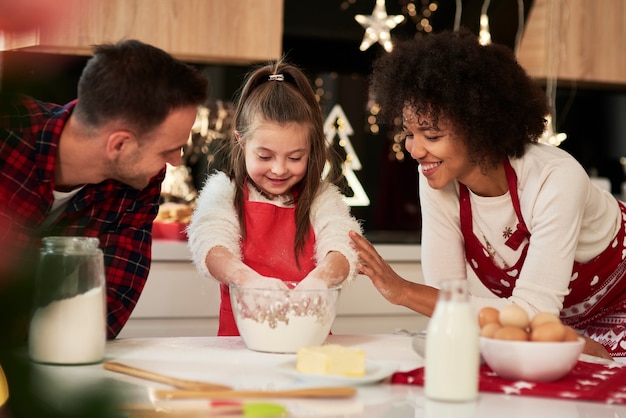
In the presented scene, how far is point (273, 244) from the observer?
1881 millimetres

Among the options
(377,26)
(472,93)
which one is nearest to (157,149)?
(472,93)

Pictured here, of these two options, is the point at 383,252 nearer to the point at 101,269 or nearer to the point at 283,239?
the point at 283,239

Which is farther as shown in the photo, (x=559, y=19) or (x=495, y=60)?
(x=559, y=19)

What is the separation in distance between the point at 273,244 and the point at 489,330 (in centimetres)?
88

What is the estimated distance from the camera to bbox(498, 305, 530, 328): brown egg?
1061 mm

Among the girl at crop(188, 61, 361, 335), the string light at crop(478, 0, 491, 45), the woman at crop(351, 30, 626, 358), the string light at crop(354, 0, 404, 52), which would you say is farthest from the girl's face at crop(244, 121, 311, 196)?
the string light at crop(478, 0, 491, 45)

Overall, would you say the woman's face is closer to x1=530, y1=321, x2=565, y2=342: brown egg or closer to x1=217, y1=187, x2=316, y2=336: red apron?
x1=217, y1=187, x2=316, y2=336: red apron

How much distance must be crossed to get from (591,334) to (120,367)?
1251 millimetres

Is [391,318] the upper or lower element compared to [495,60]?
lower

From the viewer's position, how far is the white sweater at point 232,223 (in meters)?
1.69

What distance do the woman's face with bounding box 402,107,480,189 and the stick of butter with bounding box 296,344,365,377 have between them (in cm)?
75

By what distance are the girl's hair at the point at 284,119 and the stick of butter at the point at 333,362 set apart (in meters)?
0.85

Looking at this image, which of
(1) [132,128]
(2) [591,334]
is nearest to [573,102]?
(2) [591,334]

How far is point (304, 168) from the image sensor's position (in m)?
1.79
